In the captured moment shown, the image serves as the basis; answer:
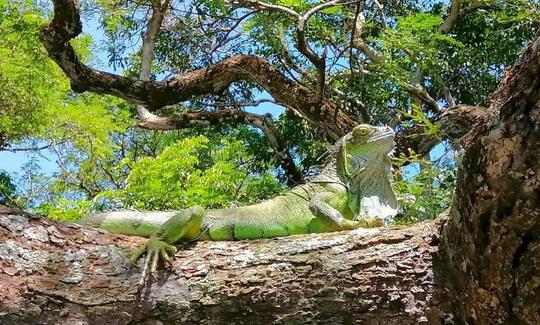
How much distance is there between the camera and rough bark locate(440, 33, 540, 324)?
6.64ft

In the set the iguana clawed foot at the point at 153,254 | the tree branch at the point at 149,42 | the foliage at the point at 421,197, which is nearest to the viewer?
the iguana clawed foot at the point at 153,254

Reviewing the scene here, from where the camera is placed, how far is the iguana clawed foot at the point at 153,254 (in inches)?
109

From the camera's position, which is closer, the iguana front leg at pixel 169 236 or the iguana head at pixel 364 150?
the iguana front leg at pixel 169 236

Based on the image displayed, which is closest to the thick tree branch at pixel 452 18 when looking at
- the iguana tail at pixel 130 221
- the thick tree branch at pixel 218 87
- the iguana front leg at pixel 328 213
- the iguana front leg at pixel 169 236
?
the thick tree branch at pixel 218 87

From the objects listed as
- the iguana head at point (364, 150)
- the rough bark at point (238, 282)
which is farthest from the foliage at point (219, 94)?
the rough bark at point (238, 282)

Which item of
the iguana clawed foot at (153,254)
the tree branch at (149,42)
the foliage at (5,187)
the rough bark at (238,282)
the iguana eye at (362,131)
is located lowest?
the rough bark at (238,282)

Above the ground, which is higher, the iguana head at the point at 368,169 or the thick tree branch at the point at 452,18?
the thick tree branch at the point at 452,18

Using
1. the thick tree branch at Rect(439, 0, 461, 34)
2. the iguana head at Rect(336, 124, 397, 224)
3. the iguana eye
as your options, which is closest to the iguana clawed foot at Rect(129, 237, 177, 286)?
the iguana head at Rect(336, 124, 397, 224)

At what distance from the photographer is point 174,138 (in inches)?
424

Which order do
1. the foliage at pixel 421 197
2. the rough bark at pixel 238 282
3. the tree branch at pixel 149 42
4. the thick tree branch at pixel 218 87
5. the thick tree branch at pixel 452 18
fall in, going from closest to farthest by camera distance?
the rough bark at pixel 238 282 < the foliage at pixel 421 197 < the thick tree branch at pixel 218 87 < the tree branch at pixel 149 42 < the thick tree branch at pixel 452 18

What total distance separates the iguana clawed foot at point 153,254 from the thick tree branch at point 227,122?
231 inches

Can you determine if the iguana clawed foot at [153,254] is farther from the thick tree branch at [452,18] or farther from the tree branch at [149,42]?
the thick tree branch at [452,18]

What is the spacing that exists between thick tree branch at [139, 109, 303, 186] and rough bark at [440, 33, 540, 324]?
21.1ft

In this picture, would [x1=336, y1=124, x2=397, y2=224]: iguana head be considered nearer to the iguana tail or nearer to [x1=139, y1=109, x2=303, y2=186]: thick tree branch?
the iguana tail
